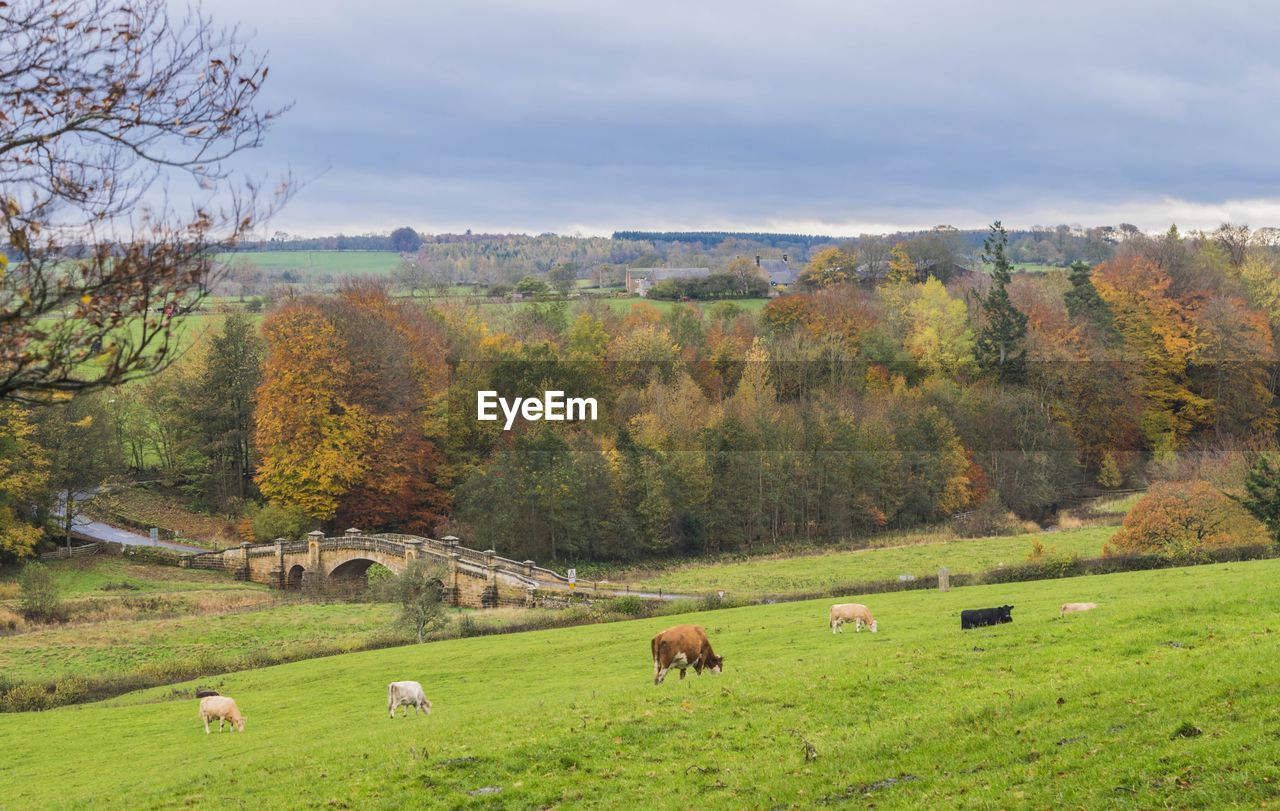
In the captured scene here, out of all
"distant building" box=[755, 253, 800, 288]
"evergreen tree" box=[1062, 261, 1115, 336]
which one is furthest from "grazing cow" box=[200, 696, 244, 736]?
"distant building" box=[755, 253, 800, 288]

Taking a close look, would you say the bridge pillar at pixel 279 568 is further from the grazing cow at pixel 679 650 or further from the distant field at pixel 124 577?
the grazing cow at pixel 679 650

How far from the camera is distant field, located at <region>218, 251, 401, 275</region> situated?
5778 inches

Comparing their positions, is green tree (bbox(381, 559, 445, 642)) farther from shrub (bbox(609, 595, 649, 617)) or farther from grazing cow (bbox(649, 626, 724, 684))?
grazing cow (bbox(649, 626, 724, 684))

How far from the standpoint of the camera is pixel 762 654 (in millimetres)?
28312

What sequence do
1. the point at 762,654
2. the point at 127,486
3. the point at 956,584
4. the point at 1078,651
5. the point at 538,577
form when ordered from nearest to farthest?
the point at 1078,651
the point at 762,654
the point at 956,584
the point at 538,577
the point at 127,486

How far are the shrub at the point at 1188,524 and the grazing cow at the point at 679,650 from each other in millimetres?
28301

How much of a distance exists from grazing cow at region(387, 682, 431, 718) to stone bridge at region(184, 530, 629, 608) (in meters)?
25.9

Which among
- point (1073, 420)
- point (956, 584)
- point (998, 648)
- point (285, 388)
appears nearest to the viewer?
point (998, 648)

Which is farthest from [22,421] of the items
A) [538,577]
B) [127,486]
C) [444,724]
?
[444,724]

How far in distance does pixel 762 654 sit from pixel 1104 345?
74.8m

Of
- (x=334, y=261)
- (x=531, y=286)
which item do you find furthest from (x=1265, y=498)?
(x=334, y=261)

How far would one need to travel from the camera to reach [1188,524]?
47438mm

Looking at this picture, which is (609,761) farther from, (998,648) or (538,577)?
(538,577)

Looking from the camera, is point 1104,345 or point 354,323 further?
point 1104,345
